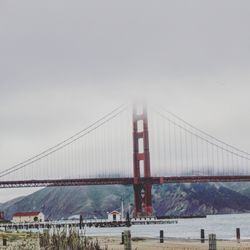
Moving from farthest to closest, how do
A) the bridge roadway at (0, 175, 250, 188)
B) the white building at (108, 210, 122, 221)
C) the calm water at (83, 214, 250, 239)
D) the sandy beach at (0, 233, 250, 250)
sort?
1. the white building at (108, 210, 122, 221)
2. the bridge roadway at (0, 175, 250, 188)
3. the calm water at (83, 214, 250, 239)
4. the sandy beach at (0, 233, 250, 250)

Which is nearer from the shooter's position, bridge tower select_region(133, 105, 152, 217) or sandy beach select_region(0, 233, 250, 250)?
sandy beach select_region(0, 233, 250, 250)

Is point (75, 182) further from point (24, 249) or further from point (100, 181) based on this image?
point (24, 249)

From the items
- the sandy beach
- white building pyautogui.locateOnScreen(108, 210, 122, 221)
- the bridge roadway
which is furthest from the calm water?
white building pyautogui.locateOnScreen(108, 210, 122, 221)

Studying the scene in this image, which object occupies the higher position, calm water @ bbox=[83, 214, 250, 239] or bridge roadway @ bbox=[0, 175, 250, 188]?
bridge roadway @ bbox=[0, 175, 250, 188]

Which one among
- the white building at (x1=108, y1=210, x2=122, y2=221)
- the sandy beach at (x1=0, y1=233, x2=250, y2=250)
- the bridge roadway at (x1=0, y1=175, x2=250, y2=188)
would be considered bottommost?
the sandy beach at (x1=0, y1=233, x2=250, y2=250)

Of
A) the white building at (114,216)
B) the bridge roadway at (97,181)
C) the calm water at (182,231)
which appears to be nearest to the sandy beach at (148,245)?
the calm water at (182,231)

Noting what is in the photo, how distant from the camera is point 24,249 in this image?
32.0 metres

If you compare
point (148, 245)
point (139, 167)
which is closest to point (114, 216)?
point (139, 167)

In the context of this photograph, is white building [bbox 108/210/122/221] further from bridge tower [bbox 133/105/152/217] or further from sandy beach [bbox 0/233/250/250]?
sandy beach [bbox 0/233/250/250]

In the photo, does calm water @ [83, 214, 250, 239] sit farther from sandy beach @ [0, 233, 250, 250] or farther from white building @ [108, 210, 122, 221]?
white building @ [108, 210, 122, 221]

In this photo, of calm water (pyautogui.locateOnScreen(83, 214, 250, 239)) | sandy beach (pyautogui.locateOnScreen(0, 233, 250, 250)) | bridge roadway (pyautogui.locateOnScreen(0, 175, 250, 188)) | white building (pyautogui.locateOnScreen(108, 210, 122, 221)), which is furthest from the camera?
white building (pyautogui.locateOnScreen(108, 210, 122, 221))

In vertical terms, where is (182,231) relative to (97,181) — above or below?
below

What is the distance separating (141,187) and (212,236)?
103699 mm

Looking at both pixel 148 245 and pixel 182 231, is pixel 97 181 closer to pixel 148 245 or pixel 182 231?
pixel 182 231
